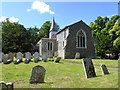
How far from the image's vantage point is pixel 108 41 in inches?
1097

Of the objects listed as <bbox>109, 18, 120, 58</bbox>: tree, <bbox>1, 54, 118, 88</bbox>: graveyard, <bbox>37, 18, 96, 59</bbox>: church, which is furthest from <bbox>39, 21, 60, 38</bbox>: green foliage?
<bbox>1, 54, 118, 88</bbox>: graveyard

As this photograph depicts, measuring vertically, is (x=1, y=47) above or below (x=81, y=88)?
above

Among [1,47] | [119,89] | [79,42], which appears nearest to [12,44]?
[1,47]

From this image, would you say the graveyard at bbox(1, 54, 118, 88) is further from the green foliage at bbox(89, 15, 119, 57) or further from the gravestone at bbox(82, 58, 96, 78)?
the green foliage at bbox(89, 15, 119, 57)

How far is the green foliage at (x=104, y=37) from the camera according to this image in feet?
89.9

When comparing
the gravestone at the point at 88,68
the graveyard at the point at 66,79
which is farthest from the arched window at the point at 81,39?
the gravestone at the point at 88,68

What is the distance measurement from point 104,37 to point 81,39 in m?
8.24

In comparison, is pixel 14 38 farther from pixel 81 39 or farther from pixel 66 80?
pixel 66 80

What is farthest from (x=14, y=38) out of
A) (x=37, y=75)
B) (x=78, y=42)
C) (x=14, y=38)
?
(x=37, y=75)

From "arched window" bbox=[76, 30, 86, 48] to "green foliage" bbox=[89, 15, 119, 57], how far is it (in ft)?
22.6

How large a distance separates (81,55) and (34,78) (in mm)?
17817

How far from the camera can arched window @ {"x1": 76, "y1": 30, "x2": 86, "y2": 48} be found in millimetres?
22766

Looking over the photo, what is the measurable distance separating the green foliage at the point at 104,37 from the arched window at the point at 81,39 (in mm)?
6897

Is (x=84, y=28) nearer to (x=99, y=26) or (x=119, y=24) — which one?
(x=119, y=24)
